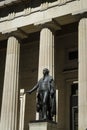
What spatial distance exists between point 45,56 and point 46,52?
300mm

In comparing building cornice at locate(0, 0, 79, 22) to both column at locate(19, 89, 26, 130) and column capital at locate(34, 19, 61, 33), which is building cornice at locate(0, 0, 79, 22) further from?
column at locate(19, 89, 26, 130)

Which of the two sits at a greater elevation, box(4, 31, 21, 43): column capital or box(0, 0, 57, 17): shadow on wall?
box(0, 0, 57, 17): shadow on wall

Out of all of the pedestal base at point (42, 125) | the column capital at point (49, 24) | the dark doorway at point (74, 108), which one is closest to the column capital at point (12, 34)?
the column capital at point (49, 24)

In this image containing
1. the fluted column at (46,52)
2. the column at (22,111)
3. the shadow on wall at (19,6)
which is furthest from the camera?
the column at (22,111)

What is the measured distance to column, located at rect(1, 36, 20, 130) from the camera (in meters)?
26.5

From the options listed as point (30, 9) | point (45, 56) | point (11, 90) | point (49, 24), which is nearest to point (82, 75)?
point (45, 56)

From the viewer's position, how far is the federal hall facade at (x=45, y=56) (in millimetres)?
25172

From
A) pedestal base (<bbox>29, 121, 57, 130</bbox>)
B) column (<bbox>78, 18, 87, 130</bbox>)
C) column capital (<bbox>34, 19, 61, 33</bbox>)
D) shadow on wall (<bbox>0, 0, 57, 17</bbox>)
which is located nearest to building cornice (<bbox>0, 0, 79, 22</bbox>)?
shadow on wall (<bbox>0, 0, 57, 17</bbox>)

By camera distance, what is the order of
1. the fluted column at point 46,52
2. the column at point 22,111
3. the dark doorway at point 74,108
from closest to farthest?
the fluted column at point 46,52
the dark doorway at point 74,108
the column at point 22,111

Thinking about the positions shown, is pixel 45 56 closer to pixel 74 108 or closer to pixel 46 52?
pixel 46 52

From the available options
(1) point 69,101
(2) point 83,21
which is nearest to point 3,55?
(1) point 69,101

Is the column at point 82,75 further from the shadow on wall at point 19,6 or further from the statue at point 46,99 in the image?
the statue at point 46,99

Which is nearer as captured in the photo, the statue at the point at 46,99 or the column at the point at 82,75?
the statue at the point at 46,99

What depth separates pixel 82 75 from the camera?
937 inches
